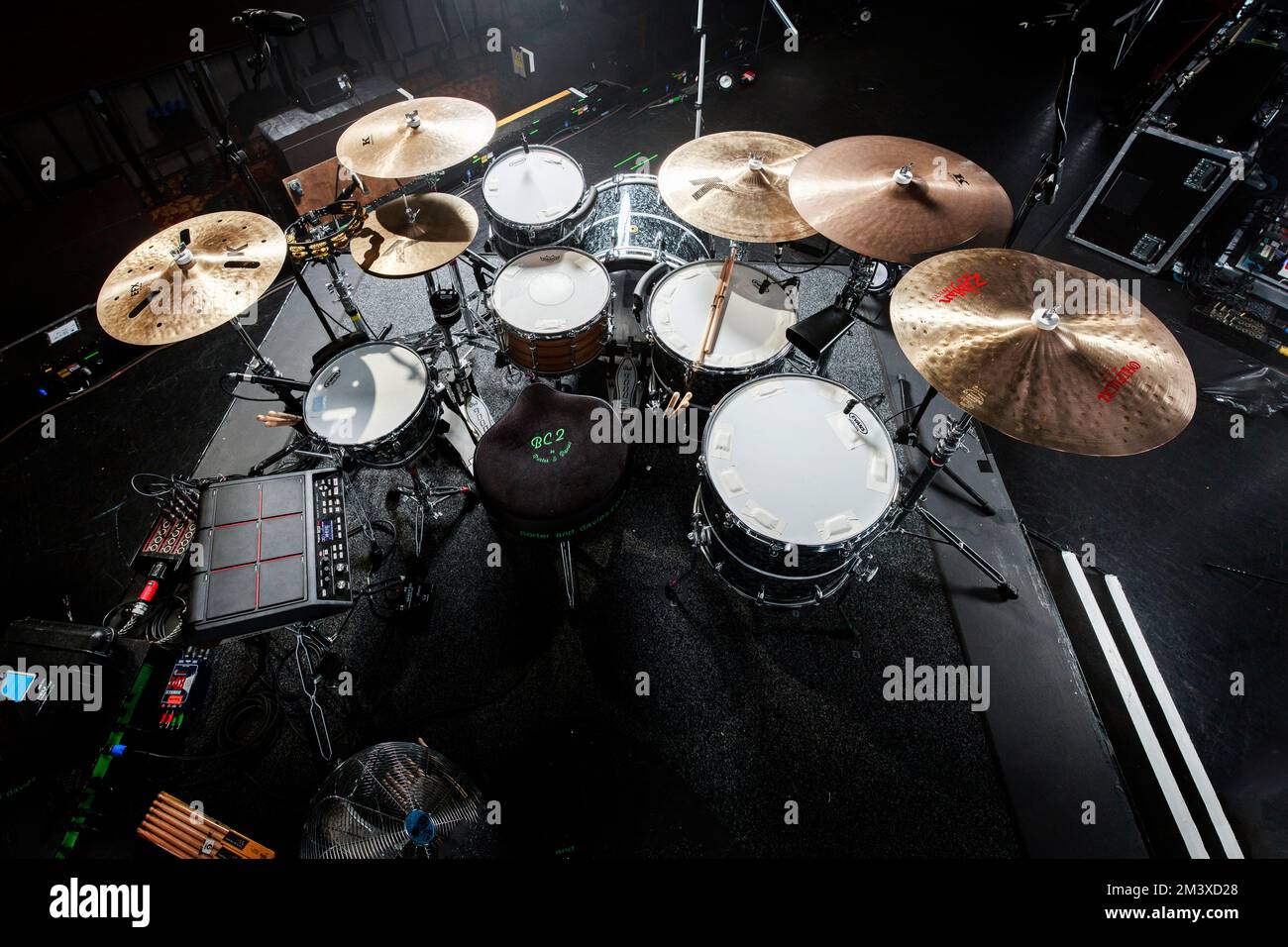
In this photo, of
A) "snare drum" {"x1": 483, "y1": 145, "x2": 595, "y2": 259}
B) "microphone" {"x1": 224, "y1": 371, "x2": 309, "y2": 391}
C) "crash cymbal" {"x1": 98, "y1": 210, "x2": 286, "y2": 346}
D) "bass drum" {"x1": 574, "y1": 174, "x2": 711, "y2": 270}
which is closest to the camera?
"crash cymbal" {"x1": 98, "y1": 210, "x2": 286, "y2": 346}

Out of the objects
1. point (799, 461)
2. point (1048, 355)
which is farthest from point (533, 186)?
point (1048, 355)

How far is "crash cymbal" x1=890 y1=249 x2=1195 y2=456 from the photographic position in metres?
1.68

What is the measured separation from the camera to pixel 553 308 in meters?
2.85

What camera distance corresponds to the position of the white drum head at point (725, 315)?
2.70 meters

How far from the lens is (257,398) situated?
3490 mm

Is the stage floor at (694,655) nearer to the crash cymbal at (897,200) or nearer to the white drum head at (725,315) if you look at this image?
the white drum head at (725,315)

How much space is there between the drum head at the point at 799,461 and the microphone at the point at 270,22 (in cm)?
230

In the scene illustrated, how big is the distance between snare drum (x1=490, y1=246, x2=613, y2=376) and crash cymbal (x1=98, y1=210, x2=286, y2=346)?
1000 mm

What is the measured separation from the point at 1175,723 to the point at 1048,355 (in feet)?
6.98


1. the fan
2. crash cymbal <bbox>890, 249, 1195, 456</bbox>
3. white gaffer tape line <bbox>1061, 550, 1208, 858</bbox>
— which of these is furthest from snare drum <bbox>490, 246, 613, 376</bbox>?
white gaffer tape line <bbox>1061, 550, 1208, 858</bbox>

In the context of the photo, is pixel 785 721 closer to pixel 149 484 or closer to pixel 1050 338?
pixel 1050 338

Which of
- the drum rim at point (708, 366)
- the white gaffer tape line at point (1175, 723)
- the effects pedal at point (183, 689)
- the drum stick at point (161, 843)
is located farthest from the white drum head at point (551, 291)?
the white gaffer tape line at point (1175, 723)

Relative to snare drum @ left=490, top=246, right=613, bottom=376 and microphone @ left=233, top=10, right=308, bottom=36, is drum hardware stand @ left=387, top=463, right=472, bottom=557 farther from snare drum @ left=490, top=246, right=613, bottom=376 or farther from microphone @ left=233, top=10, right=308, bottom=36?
microphone @ left=233, top=10, right=308, bottom=36
